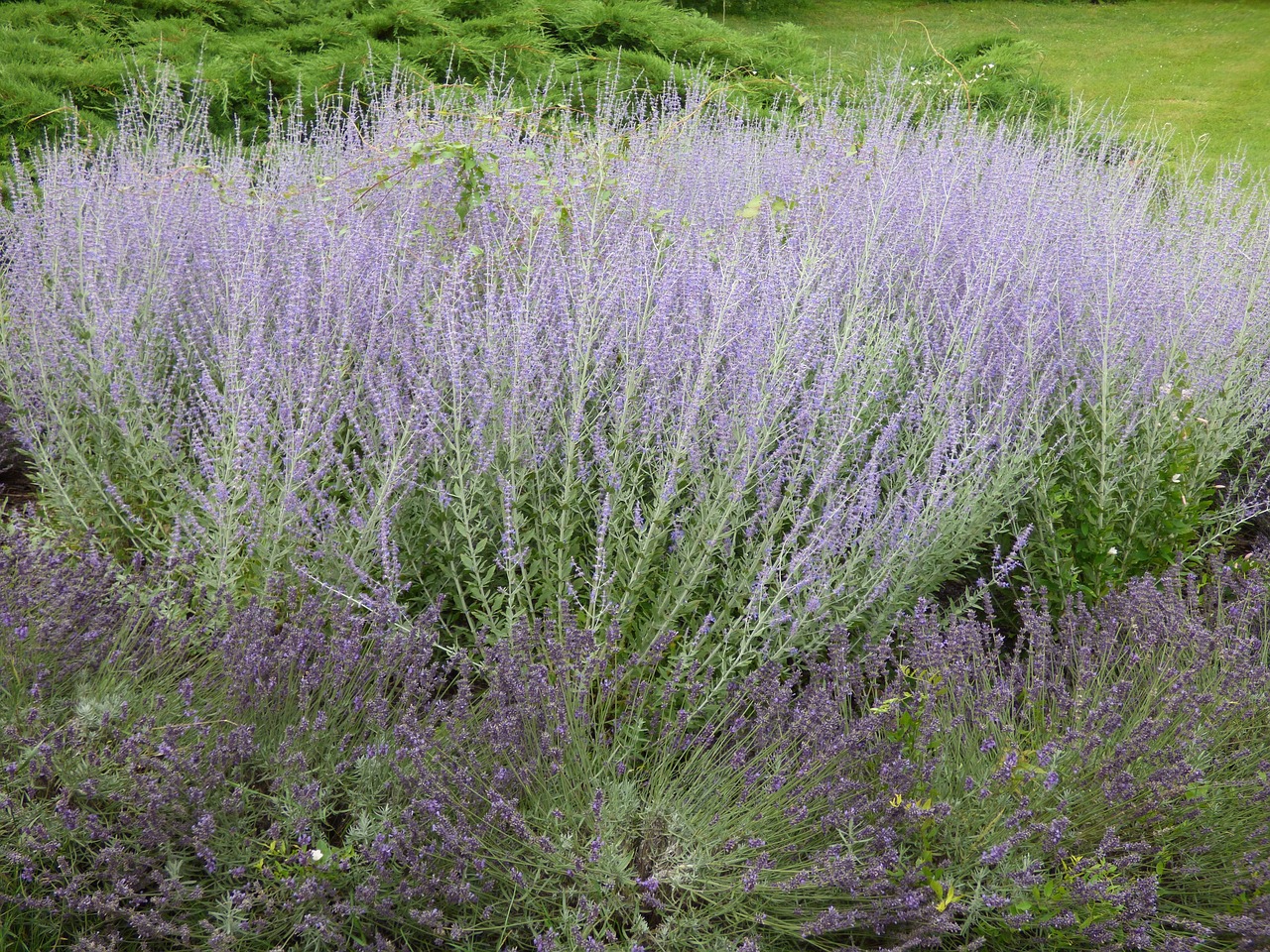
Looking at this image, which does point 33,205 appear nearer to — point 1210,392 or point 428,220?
point 428,220

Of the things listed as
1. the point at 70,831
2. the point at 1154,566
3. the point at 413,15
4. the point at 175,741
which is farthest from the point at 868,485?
the point at 413,15

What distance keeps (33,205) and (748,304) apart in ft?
9.79

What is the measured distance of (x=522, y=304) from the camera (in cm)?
270

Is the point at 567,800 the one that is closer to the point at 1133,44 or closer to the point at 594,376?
the point at 594,376

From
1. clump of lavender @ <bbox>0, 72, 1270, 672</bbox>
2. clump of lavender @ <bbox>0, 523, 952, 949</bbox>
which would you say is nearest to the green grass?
clump of lavender @ <bbox>0, 72, 1270, 672</bbox>


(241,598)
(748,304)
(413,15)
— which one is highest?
(413,15)

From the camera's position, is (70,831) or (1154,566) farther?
(1154,566)

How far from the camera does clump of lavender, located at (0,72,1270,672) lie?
2.48 meters

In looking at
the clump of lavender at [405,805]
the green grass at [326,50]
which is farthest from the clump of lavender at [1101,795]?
the green grass at [326,50]

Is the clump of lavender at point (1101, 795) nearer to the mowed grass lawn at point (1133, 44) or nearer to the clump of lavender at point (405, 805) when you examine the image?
the clump of lavender at point (405, 805)

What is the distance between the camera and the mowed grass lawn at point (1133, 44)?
35.9 feet

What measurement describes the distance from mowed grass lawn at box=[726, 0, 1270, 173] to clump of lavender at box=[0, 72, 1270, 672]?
641 cm

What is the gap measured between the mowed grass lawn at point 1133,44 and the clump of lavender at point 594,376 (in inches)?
252

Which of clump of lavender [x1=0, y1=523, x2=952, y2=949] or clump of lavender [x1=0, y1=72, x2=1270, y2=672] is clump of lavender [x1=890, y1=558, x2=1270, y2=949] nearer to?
clump of lavender [x1=0, y1=523, x2=952, y2=949]
